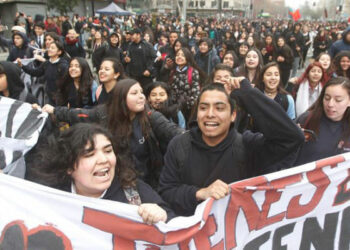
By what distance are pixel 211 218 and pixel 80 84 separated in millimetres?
2981

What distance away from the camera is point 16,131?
312 cm

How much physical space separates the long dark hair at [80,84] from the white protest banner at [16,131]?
43.3 inches

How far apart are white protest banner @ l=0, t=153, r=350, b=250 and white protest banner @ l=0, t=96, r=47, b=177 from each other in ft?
3.47

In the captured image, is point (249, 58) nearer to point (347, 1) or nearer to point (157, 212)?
point (157, 212)

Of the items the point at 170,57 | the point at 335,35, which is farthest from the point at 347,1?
the point at 170,57

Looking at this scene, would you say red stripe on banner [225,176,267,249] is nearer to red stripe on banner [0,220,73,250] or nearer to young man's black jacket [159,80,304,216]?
young man's black jacket [159,80,304,216]

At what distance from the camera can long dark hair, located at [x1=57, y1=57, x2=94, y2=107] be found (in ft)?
14.0

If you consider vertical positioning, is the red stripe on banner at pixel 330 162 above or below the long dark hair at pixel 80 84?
below

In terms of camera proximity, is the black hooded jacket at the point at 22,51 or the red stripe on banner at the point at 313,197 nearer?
the red stripe on banner at the point at 313,197

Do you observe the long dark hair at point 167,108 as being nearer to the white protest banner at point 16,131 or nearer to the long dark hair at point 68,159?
the white protest banner at point 16,131

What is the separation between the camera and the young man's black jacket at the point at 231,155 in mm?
1845

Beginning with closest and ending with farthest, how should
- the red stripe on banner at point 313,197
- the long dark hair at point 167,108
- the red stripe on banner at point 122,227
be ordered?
the red stripe on banner at point 122,227 → the red stripe on banner at point 313,197 → the long dark hair at point 167,108

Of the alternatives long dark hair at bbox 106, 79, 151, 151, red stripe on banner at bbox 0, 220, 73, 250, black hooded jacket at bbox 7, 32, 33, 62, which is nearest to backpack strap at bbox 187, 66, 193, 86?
long dark hair at bbox 106, 79, 151, 151

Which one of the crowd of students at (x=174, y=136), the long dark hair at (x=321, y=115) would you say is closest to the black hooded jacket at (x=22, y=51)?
the crowd of students at (x=174, y=136)
